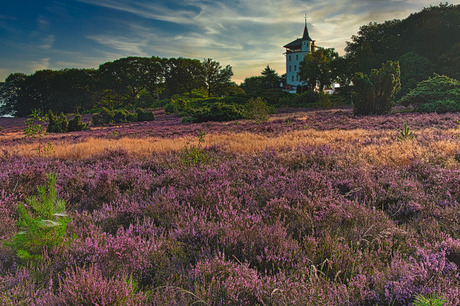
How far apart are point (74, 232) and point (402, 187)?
187 inches

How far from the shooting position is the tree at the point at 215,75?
7350 cm

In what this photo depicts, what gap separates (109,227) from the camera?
3219 mm

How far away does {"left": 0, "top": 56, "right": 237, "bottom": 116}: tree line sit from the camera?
61094 mm

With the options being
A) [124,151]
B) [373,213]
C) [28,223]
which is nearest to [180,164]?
[124,151]

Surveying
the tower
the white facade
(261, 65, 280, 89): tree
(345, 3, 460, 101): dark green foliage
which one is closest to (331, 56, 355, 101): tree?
(345, 3, 460, 101): dark green foliage

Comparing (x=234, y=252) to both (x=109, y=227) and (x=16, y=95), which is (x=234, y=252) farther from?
(x=16, y=95)

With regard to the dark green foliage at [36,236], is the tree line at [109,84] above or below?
above

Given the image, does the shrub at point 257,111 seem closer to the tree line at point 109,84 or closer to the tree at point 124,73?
the tree line at point 109,84

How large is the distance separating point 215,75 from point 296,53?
32655 mm

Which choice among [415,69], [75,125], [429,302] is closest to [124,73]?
[75,125]

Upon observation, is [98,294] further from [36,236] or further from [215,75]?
[215,75]

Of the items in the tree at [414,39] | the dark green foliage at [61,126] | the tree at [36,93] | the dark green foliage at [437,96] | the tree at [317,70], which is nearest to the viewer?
the dark green foliage at [437,96]

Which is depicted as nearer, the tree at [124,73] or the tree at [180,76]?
the tree at [124,73]

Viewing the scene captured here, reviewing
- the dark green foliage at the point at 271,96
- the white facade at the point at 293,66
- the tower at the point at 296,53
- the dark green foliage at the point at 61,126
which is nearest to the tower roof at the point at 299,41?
the tower at the point at 296,53
